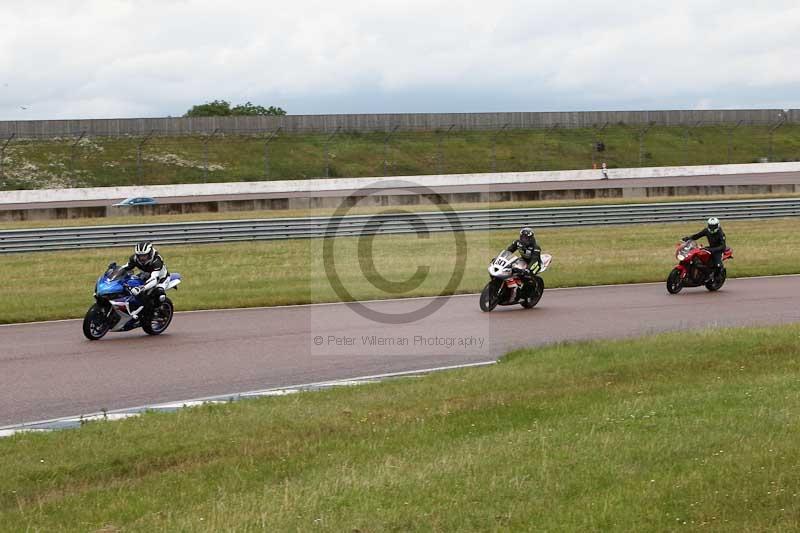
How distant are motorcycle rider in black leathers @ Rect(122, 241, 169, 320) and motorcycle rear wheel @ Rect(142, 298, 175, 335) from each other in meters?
0.14

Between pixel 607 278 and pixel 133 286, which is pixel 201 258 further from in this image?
pixel 133 286

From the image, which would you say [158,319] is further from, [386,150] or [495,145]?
[495,145]

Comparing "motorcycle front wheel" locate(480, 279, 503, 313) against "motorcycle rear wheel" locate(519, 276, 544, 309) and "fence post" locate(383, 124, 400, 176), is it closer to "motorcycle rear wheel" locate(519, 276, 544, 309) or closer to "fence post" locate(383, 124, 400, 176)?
"motorcycle rear wheel" locate(519, 276, 544, 309)

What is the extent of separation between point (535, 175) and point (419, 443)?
48.9 m

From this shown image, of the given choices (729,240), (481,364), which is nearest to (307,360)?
(481,364)

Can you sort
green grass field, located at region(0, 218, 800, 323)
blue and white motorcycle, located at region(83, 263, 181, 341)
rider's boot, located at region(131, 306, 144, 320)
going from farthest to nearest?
green grass field, located at region(0, 218, 800, 323)
rider's boot, located at region(131, 306, 144, 320)
blue and white motorcycle, located at region(83, 263, 181, 341)

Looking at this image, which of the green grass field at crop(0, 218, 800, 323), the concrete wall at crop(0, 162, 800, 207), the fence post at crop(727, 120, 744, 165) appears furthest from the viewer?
the fence post at crop(727, 120, 744, 165)

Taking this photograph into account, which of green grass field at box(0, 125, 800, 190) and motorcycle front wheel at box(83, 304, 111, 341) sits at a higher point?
green grass field at box(0, 125, 800, 190)

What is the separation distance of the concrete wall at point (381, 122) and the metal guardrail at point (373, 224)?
31509 millimetres

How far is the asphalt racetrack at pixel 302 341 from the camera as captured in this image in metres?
11.1

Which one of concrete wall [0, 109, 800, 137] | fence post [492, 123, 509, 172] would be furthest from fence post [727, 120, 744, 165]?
fence post [492, 123, 509, 172]

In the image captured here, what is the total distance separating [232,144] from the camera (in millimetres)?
60719

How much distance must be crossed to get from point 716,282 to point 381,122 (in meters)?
48.1

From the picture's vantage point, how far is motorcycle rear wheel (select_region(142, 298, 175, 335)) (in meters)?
15.1
